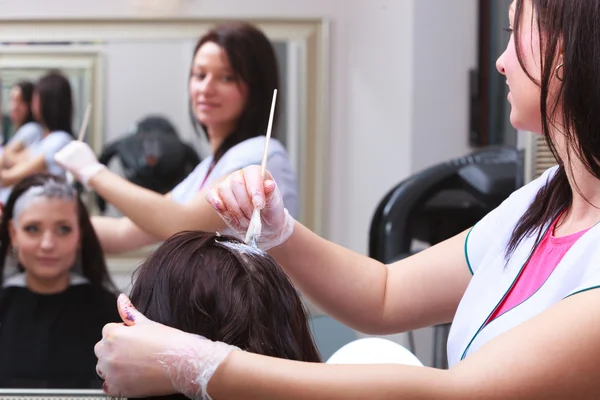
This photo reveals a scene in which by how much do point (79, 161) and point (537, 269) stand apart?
1.04m

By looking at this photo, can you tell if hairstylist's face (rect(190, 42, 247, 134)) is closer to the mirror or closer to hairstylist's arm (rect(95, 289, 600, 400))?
the mirror

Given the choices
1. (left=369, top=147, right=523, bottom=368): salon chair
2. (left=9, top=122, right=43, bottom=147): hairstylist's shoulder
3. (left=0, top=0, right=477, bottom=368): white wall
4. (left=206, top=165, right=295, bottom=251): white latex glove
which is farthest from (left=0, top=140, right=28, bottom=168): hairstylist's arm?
(left=206, top=165, right=295, bottom=251): white latex glove

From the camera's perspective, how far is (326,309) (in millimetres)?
→ 1055

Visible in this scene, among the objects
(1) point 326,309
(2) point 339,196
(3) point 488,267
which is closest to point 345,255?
(1) point 326,309

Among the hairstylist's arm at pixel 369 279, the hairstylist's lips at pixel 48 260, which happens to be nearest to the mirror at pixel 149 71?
the hairstylist's lips at pixel 48 260

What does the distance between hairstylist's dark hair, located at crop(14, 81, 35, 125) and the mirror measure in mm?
20

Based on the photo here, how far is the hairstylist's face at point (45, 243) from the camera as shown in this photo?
1.55 m

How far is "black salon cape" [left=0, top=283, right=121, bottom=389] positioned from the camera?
1.54 metres

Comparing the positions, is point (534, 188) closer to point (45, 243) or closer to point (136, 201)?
point (136, 201)

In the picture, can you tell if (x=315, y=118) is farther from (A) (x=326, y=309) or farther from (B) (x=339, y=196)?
(A) (x=326, y=309)

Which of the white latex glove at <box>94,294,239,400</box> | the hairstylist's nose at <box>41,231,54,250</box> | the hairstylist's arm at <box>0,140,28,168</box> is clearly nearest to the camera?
the white latex glove at <box>94,294,239,400</box>

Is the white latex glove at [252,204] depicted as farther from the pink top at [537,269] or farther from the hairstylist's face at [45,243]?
the hairstylist's face at [45,243]

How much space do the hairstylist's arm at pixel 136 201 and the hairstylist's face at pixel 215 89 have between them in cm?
20

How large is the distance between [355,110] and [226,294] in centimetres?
120
